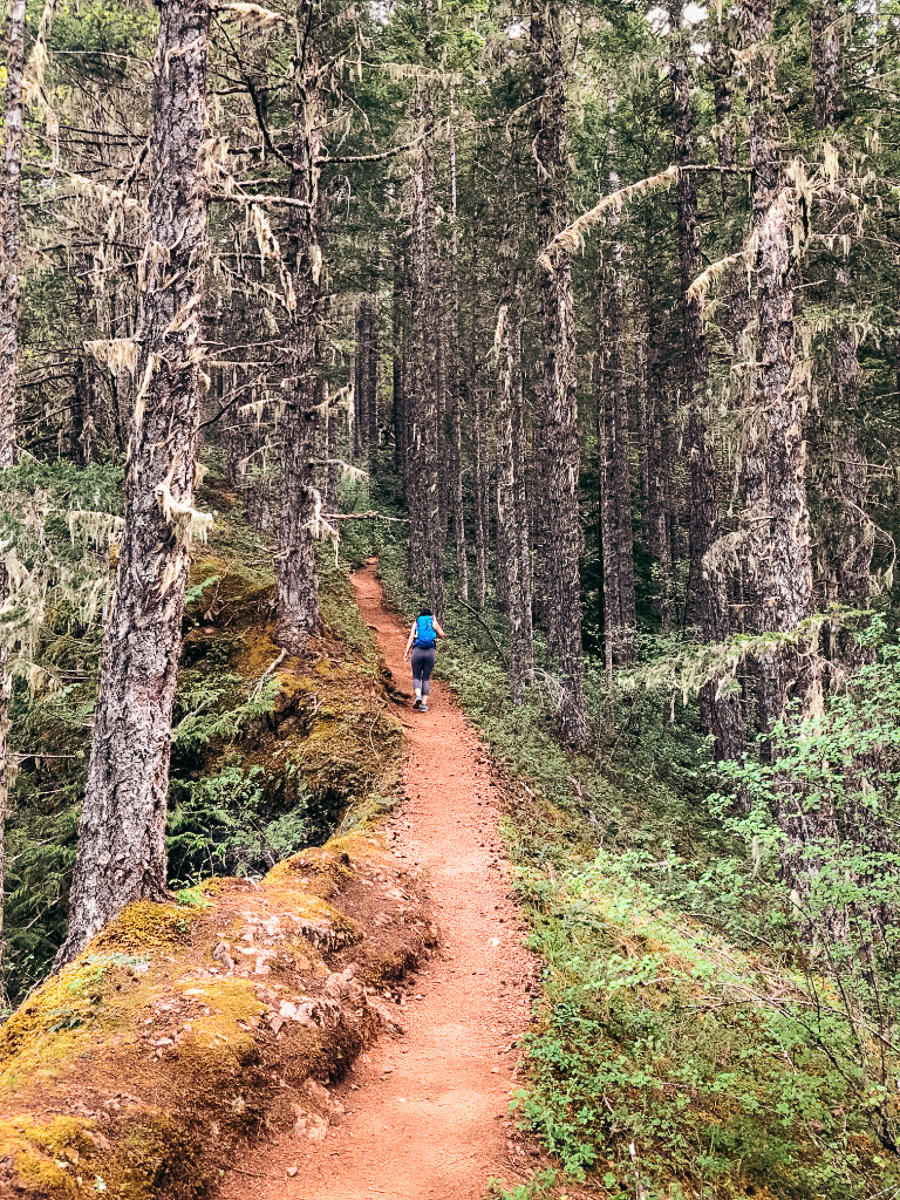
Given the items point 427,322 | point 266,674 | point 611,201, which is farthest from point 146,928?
point 427,322

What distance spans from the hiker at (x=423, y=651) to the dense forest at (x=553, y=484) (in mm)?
1432

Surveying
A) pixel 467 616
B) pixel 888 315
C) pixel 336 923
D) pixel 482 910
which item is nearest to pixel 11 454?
pixel 336 923

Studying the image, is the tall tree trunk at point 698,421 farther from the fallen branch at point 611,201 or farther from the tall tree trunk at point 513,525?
the tall tree trunk at point 513,525

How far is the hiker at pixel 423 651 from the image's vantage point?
14719mm

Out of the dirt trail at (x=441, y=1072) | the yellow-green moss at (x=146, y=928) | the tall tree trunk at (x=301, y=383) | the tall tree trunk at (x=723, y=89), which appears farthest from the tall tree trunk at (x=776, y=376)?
the yellow-green moss at (x=146, y=928)

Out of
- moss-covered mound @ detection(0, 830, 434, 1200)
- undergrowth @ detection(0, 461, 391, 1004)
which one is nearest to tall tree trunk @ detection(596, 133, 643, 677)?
undergrowth @ detection(0, 461, 391, 1004)

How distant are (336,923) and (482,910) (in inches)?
89.0

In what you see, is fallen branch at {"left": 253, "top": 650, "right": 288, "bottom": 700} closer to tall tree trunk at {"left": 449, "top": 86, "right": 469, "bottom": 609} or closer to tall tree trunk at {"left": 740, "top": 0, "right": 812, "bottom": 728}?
tall tree trunk at {"left": 740, "top": 0, "right": 812, "bottom": 728}

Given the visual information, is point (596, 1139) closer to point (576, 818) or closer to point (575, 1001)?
point (575, 1001)

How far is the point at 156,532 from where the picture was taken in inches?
255

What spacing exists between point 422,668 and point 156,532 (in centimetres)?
910

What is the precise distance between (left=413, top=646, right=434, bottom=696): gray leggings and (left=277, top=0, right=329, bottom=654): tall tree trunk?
2203 mm

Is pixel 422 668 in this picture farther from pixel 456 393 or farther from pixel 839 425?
pixel 456 393

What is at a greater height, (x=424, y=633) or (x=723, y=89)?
(x=723, y=89)
